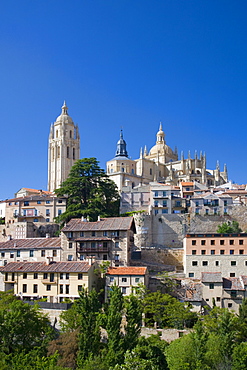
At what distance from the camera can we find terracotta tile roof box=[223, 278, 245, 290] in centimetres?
5500

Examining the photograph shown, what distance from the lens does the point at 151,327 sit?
50.1 metres

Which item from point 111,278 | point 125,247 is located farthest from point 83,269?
point 125,247

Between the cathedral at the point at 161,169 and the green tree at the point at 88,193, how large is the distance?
61.2ft

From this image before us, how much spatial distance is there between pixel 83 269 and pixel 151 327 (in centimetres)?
1044

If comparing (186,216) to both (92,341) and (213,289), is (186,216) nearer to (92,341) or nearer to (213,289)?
(213,289)

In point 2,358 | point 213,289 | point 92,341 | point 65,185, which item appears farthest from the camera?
point 65,185

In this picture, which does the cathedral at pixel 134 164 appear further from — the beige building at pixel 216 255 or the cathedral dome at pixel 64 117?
the beige building at pixel 216 255

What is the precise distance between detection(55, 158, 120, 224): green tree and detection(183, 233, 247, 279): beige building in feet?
60.1

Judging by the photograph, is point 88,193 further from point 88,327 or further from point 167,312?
point 88,327

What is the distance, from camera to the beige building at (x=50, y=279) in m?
55.7

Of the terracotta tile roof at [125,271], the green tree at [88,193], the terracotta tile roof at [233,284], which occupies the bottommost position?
the terracotta tile roof at [233,284]

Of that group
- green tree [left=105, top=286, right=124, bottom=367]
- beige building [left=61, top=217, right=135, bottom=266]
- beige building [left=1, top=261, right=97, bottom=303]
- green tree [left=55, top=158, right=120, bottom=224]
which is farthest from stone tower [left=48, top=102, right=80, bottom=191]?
green tree [left=105, top=286, right=124, bottom=367]

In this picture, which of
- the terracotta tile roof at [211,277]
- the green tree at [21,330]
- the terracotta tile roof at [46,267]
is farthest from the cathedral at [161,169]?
the green tree at [21,330]

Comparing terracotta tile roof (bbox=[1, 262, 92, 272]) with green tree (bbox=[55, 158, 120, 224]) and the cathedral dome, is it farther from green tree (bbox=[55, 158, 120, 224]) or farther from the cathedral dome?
the cathedral dome
